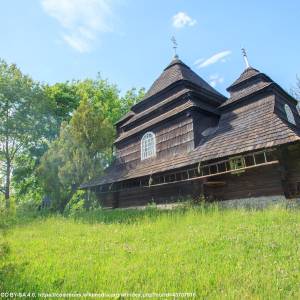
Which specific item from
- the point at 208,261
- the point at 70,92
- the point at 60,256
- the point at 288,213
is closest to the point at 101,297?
the point at 208,261

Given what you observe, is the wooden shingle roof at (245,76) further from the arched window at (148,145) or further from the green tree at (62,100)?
the green tree at (62,100)

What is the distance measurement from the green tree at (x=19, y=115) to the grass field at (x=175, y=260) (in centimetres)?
2074

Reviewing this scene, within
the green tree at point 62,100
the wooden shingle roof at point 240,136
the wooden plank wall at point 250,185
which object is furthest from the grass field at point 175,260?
the green tree at point 62,100

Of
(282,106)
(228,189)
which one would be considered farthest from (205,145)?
(282,106)

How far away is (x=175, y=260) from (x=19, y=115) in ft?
85.2

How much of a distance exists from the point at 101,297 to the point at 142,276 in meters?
0.93

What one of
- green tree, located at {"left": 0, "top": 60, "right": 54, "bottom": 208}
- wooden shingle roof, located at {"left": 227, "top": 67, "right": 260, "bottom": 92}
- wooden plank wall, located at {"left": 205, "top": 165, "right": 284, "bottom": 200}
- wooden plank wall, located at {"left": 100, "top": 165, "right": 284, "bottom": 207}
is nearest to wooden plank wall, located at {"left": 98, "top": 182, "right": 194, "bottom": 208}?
wooden plank wall, located at {"left": 100, "top": 165, "right": 284, "bottom": 207}

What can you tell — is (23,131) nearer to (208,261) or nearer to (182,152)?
(182,152)

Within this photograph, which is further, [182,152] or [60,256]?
[182,152]

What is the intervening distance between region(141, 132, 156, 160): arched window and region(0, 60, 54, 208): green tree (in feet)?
49.9

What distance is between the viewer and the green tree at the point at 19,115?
85.8ft

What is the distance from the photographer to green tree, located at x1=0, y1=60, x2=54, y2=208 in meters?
26.2

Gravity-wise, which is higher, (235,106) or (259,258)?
(235,106)

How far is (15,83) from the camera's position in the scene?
86.6 feet
